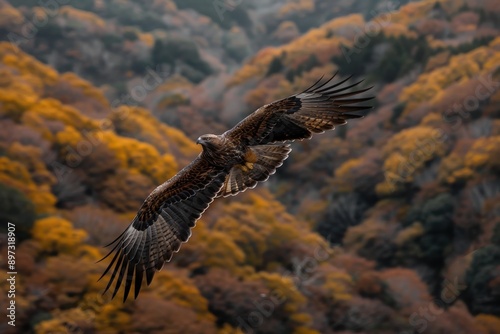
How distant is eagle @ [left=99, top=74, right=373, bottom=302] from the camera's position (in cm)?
873

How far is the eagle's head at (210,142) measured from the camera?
8.51 m

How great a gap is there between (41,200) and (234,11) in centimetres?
5226

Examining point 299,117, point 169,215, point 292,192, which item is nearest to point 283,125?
point 299,117

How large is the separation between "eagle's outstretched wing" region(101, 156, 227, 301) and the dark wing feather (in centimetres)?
72

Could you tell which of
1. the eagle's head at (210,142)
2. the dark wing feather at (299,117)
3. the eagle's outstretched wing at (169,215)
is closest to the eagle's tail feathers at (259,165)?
the dark wing feather at (299,117)

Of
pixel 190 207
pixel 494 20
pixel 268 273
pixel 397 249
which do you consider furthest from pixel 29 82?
pixel 494 20

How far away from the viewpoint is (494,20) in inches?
1545

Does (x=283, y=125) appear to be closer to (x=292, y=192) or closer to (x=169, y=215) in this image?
(x=169, y=215)

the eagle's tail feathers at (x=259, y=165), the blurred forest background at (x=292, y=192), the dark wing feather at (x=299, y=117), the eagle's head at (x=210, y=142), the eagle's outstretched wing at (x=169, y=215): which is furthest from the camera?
the blurred forest background at (x=292, y=192)

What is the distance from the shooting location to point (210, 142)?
8.53 metres

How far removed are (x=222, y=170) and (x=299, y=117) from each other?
1.18 m

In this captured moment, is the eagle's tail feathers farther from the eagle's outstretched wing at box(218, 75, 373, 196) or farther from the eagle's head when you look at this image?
the eagle's head

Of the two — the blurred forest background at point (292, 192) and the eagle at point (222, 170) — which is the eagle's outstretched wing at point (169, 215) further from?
the blurred forest background at point (292, 192)

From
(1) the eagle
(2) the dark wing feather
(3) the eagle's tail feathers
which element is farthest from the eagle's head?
(3) the eagle's tail feathers
